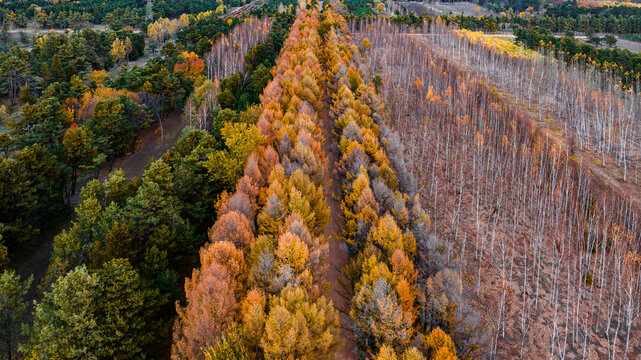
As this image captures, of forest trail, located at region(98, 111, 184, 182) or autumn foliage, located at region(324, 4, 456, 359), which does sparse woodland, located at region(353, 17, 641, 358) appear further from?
forest trail, located at region(98, 111, 184, 182)

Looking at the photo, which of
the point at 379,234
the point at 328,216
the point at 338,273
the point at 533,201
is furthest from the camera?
the point at 533,201

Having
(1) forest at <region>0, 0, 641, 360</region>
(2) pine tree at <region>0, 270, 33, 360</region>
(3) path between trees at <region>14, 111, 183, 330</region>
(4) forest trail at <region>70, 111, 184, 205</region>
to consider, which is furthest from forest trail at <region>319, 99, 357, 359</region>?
(4) forest trail at <region>70, 111, 184, 205</region>

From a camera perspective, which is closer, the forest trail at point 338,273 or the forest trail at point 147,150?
the forest trail at point 338,273

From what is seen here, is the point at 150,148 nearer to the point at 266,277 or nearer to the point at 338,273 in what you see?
the point at 338,273

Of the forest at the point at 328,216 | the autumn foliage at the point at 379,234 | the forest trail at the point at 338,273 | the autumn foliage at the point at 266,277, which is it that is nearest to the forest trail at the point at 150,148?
the forest at the point at 328,216

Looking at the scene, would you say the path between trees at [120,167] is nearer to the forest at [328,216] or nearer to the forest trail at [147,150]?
the forest trail at [147,150]

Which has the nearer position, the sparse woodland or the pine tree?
the sparse woodland

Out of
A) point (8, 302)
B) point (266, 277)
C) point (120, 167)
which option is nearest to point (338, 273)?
point (266, 277)

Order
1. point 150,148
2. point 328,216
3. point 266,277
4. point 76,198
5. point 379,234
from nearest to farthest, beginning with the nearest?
1. point 266,277
2. point 379,234
3. point 328,216
4. point 76,198
5. point 150,148
